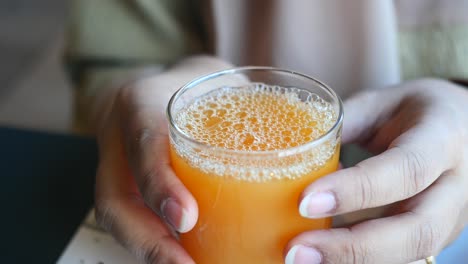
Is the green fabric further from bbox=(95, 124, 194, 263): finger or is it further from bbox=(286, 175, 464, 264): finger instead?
bbox=(95, 124, 194, 263): finger

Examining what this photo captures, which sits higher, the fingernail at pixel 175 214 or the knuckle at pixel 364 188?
the knuckle at pixel 364 188

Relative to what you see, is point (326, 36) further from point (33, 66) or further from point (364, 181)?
point (33, 66)

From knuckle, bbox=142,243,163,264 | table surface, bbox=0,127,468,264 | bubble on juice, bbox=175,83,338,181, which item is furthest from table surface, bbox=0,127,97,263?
bubble on juice, bbox=175,83,338,181

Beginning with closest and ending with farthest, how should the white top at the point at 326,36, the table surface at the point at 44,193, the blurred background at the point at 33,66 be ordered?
the table surface at the point at 44,193 < the white top at the point at 326,36 < the blurred background at the point at 33,66

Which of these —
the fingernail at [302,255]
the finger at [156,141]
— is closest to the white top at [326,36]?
the finger at [156,141]

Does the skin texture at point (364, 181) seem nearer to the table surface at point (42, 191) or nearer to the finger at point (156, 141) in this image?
the finger at point (156, 141)

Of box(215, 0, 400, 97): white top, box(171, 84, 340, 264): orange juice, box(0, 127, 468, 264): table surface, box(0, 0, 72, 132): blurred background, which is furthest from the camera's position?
box(0, 0, 72, 132): blurred background

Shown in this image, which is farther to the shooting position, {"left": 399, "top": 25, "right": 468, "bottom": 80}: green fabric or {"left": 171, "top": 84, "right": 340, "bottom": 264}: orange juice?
{"left": 399, "top": 25, "right": 468, "bottom": 80}: green fabric

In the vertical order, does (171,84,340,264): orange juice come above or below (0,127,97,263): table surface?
above
